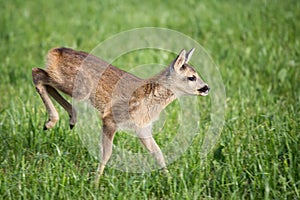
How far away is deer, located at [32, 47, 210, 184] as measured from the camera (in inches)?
206

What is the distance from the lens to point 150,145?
17.7 feet

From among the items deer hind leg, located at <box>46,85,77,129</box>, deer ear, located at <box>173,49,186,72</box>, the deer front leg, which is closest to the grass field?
the deer front leg

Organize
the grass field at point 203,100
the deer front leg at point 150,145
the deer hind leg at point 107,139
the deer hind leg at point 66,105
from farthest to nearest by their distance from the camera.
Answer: the deer hind leg at point 66,105 < the deer front leg at point 150,145 < the deer hind leg at point 107,139 < the grass field at point 203,100

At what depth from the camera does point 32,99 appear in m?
7.13

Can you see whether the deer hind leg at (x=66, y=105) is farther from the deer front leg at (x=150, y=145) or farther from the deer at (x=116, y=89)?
the deer front leg at (x=150, y=145)

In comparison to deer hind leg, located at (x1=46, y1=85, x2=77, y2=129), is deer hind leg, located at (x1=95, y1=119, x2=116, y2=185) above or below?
below

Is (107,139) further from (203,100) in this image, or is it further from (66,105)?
(203,100)

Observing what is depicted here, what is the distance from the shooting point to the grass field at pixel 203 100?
16.1 feet

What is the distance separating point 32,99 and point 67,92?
1681mm

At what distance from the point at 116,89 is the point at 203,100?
2.18 m

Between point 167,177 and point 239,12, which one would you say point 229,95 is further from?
point 239,12

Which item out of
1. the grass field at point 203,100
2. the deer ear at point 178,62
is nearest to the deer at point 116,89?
the deer ear at point 178,62

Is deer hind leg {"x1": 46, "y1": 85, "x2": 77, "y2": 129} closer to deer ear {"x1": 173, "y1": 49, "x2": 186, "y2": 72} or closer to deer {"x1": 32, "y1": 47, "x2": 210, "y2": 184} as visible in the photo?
deer {"x1": 32, "y1": 47, "x2": 210, "y2": 184}

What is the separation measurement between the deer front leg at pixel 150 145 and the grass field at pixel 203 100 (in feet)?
0.40
